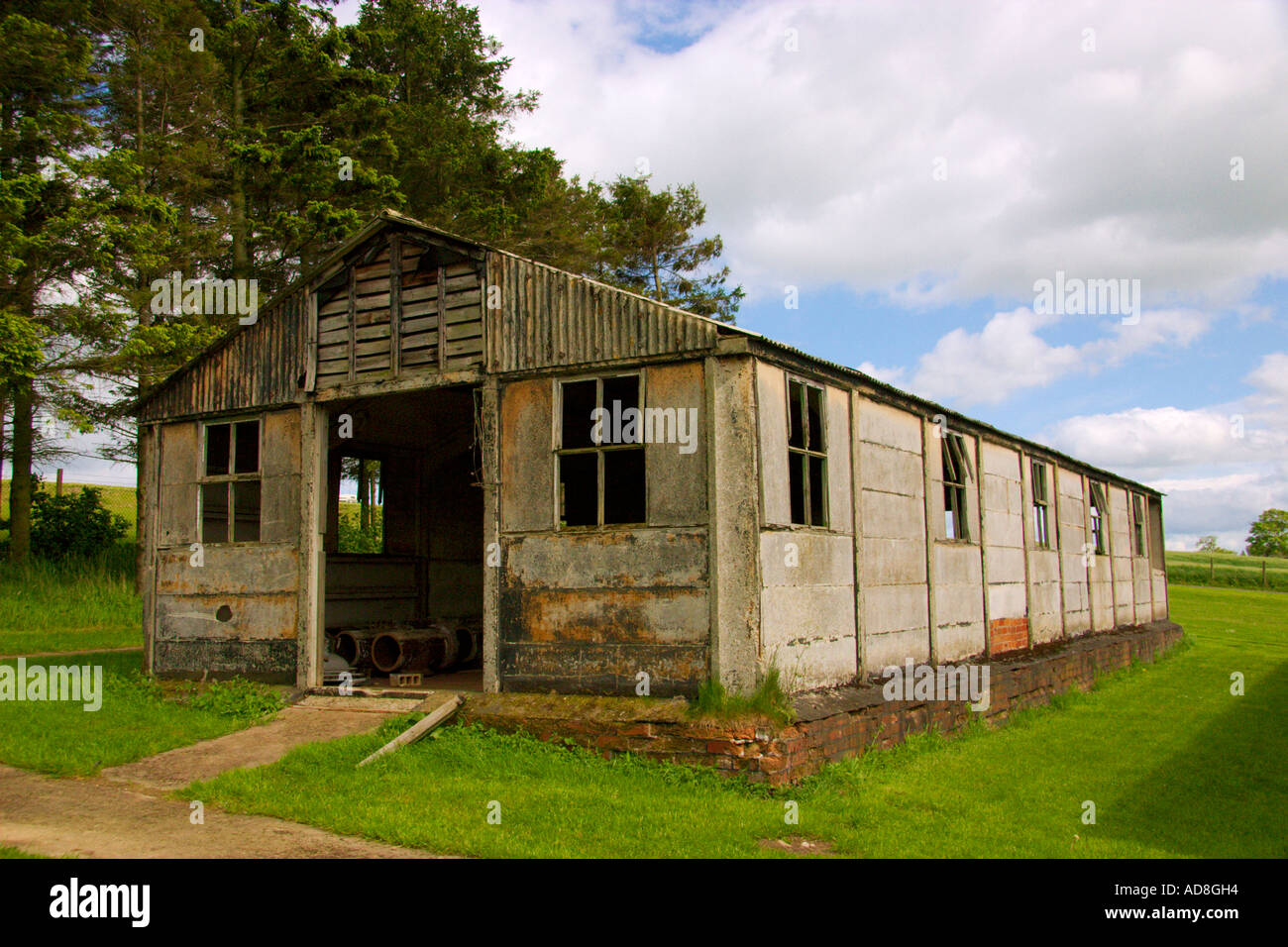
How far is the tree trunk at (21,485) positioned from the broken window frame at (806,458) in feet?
72.0

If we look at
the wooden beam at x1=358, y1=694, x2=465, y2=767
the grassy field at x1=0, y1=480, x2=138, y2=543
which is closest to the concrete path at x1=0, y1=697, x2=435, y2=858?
the wooden beam at x1=358, y1=694, x2=465, y2=767

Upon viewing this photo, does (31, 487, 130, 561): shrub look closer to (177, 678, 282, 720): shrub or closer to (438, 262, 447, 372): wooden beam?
(177, 678, 282, 720): shrub

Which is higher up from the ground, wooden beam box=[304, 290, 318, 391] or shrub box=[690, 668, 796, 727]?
wooden beam box=[304, 290, 318, 391]

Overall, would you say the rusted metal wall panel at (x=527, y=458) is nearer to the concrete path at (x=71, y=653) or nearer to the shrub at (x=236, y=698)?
the shrub at (x=236, y=698)

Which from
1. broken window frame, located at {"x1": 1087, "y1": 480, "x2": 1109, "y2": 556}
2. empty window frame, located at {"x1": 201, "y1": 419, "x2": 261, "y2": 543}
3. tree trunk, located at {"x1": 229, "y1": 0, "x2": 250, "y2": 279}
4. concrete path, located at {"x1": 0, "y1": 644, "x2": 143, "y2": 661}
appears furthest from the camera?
tree trunk, located at {"x1": 229, "y1": 0, "x2": 250, "y2": 279}

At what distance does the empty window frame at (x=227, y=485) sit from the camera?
13.4 meters

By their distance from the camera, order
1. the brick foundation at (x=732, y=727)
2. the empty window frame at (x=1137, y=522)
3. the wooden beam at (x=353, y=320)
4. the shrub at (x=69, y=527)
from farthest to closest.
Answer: the shrub at (x=69, y=527) → the empty window frame at (x=1137, y=522) → the wooden beam at (x=353, y=320) → the brick foundation at (x=732, y=727)

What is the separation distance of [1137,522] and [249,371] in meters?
22.2

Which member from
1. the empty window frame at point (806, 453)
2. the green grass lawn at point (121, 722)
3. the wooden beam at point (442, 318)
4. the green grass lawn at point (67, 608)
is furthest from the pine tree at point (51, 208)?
the empty window frame at point (806, 453)

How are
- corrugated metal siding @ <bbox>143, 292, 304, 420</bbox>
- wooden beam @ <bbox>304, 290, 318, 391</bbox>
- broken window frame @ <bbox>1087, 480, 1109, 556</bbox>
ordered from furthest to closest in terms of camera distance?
broken window frame @ <bbox>1087, 480, 1109, 556</bbox> → corrugated metal siding @ <bbox>143, 292, 304, 420</bbox> → wooden beam @ <bbox>304, 290, 318, 391</bbox>

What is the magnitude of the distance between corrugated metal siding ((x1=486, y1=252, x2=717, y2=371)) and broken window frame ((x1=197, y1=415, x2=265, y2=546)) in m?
4.02

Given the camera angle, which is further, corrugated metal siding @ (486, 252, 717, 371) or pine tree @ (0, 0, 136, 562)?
pine tree @ (0, 0, 136, 562)

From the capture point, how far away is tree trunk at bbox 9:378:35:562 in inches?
971

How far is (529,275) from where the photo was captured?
436 inches
